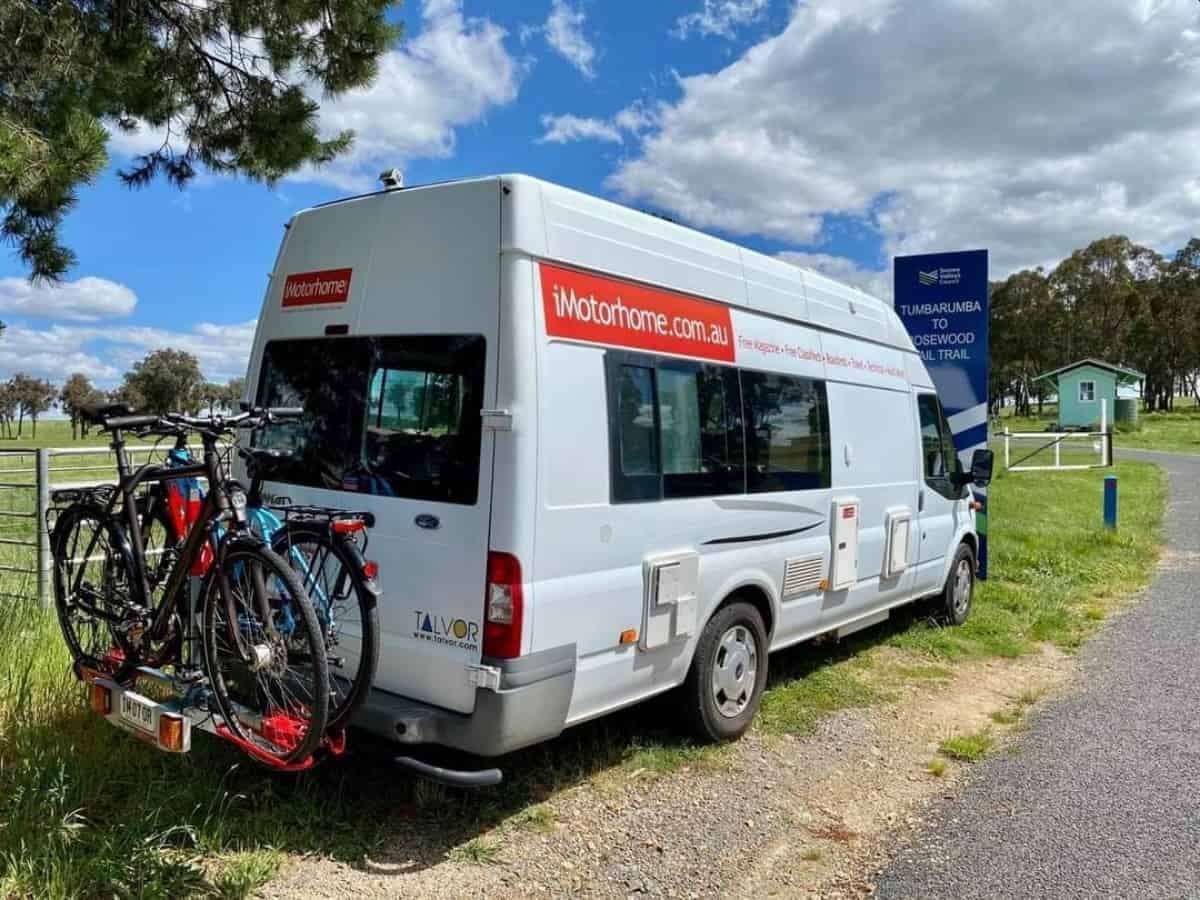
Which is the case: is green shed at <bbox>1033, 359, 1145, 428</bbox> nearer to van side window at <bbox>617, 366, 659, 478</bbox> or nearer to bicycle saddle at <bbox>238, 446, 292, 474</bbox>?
van side window at <bbox>617, 366, 659, 478</bbox>

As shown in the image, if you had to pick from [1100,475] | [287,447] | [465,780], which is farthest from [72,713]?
[1100,475]

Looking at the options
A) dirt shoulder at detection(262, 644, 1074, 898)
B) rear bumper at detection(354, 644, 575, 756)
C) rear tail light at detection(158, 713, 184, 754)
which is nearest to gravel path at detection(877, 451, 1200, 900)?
dirt shoulder at detection(262, 644, 1074, 898)

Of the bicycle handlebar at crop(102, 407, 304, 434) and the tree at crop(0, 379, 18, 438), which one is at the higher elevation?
the tree at crop(0, 379, 18, 438)

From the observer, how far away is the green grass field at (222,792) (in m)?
3.51

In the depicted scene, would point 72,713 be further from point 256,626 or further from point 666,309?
point 666,309

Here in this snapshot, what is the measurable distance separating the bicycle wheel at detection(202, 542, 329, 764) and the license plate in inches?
10.2

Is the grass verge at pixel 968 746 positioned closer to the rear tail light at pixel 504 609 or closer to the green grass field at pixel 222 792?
the green grass field at pixel 222 792

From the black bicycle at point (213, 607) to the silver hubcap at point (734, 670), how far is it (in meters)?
2.34

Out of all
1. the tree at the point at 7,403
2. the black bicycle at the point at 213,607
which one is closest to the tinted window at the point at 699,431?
the black bicycle at the point at 213,607

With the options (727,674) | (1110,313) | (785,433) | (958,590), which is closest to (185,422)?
(727,674)

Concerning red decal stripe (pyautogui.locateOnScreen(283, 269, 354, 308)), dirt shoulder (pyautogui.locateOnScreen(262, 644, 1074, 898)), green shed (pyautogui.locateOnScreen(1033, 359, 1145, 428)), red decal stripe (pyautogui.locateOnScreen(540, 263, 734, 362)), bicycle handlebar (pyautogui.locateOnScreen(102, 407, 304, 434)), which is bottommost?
dirt shoulder (pyautogui.locateOnScreen(262, 644, 1074, 898))

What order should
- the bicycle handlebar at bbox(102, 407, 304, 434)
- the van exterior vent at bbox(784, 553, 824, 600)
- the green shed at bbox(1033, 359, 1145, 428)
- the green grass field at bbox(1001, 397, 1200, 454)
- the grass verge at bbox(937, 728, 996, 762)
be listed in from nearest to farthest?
the bicycle handlebar at bbox(102, 407, 304, 434), the grass verge at bbox(937, 728, 996, 762), the van exterior vent at bbox(784, 553, 824, 600), the green grass field at bbox(1001, 397, 1200, 454), the green shed at bbox(1033, 359, 1145, 428)

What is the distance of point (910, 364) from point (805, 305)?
6.68ft

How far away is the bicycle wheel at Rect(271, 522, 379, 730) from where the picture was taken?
356 centimetres
